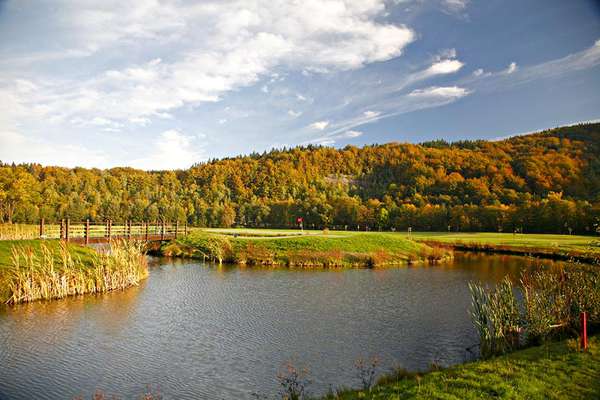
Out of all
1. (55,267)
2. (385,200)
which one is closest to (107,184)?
(385,200)

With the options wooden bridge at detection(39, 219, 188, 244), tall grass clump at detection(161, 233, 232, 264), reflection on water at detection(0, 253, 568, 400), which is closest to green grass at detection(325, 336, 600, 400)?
reflection on water at detection(0, 253, 568, 400)

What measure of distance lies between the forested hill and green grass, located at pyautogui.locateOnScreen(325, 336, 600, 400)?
245 ft

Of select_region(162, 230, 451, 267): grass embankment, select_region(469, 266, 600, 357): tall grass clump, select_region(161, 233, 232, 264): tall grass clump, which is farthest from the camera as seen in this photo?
select_region(161, 233, 232, 264): tall grass clump

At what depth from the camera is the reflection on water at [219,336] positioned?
12.3 meters

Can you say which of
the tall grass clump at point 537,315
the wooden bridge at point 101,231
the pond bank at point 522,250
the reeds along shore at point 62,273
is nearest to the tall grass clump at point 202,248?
the wooden bridge at point 101,231

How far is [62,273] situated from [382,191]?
425 feet

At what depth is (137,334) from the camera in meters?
16.8

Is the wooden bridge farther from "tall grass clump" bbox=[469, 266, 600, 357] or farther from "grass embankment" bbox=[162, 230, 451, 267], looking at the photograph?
"tall grass clump" bbox=[469, 266, 600, 357]

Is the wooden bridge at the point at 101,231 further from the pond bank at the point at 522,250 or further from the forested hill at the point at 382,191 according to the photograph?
the forested hill at the point at 382,191

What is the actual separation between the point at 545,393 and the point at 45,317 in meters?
19.1

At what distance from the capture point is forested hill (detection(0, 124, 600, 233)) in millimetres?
94500

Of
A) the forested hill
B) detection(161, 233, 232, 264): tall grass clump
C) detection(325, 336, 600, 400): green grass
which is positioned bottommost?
detection(325, 336, 600, 400): green grass

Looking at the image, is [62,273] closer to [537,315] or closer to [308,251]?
[308,251]

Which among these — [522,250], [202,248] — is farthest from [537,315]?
[522,250]
